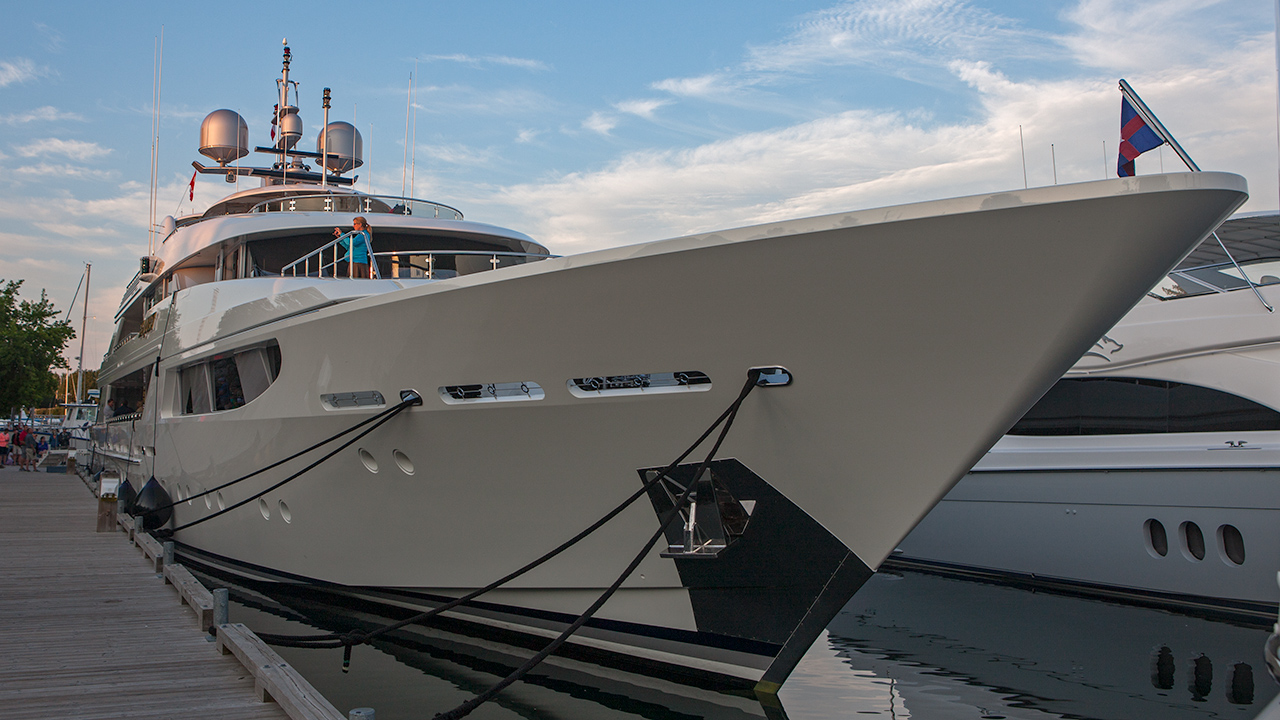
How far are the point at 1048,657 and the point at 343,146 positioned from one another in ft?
40.6

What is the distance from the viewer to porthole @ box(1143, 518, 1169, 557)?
28.7ft

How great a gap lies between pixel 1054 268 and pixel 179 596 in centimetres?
688

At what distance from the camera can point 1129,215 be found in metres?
3.72

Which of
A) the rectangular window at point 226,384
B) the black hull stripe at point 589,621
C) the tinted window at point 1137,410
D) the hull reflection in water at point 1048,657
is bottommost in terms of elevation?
the hull reflection in water at point 1048,657

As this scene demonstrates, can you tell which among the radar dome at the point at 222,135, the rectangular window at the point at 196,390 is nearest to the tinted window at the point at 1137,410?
the rectangular window at the point at 196,390

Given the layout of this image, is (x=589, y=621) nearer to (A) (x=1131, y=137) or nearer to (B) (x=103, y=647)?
(B) (x=103, y=647)

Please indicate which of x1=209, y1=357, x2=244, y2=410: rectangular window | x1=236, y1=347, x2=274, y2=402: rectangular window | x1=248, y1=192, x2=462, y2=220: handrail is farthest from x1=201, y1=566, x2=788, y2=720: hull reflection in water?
x1=248, y1=192, x2=462, y2=220: handrail

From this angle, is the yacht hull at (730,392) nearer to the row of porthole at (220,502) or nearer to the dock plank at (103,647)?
the row of porthole at (220,502)

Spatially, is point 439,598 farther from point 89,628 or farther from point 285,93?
point 285,93

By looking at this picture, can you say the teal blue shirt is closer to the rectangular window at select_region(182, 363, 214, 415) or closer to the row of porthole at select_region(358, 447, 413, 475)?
the row of porthole at select_region(358, 447, 413, 475)

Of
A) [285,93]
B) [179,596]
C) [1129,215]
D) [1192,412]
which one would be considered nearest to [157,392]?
[179,596]

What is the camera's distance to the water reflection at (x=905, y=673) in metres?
5.52

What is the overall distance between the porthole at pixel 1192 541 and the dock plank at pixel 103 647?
27.3 feet

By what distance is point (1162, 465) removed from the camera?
870cm
